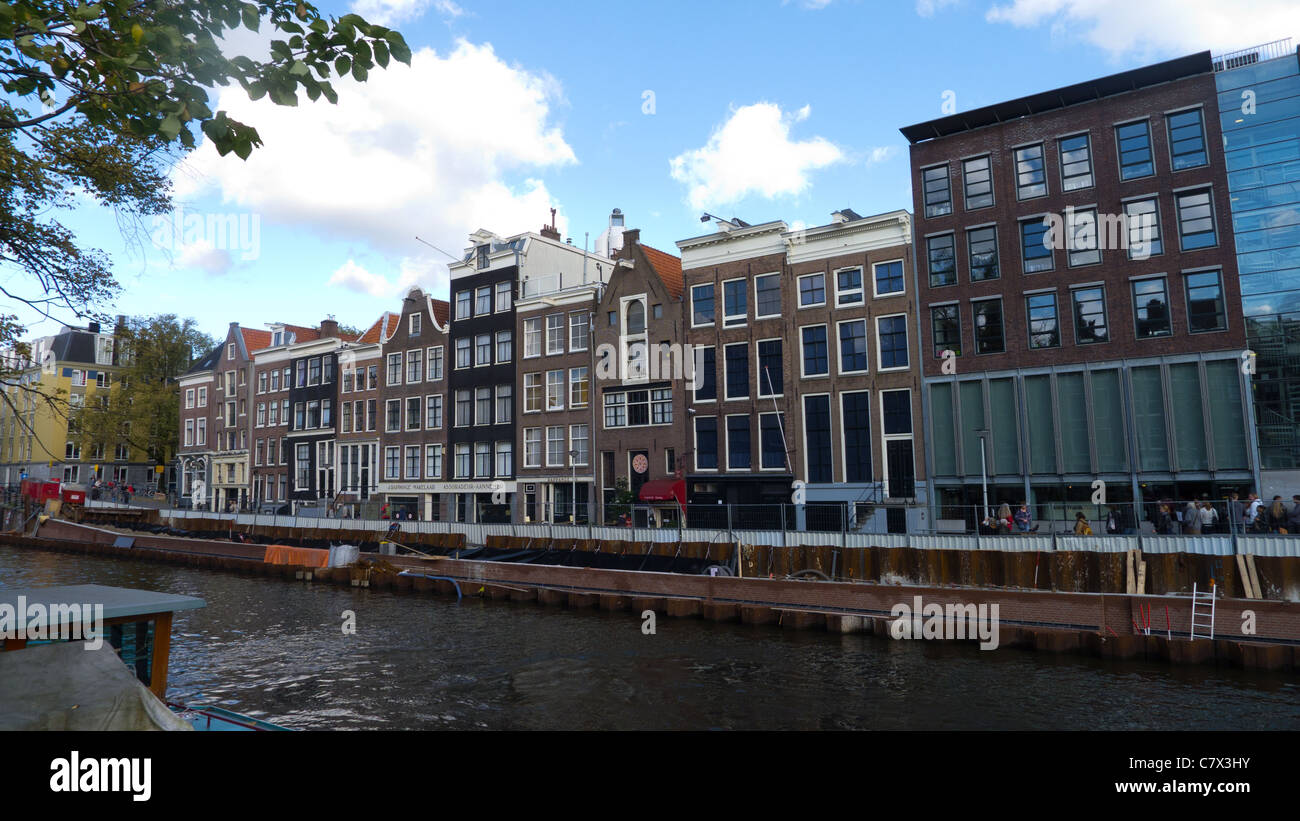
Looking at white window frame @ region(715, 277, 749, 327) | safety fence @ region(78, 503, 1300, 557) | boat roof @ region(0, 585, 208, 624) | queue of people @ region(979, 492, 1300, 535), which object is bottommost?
safety fence @ region(78, 503, 1300, 557)

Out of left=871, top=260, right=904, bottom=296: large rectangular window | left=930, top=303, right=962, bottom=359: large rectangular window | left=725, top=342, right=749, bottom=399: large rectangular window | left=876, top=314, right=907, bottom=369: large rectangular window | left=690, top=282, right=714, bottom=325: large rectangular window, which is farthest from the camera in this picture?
left=690, top=282, right=714, bottom=325: large rectangular window

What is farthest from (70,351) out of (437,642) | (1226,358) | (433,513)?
(1226,358)

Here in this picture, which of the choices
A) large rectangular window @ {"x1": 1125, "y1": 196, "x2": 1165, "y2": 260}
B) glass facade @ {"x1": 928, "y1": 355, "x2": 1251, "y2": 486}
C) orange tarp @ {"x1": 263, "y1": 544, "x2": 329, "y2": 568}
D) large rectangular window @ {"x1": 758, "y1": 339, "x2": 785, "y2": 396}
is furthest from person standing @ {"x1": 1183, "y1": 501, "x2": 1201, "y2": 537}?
orange tarp @ {"x1": 263, "y1": 544, "x2": 329, "y2": 568}

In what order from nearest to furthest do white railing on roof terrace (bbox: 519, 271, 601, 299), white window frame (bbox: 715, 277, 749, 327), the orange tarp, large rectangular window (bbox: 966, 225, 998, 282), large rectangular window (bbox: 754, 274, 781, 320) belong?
large rectangular window (bbox: 966, 225, 998, 282)
the orange tarp
large rectangular window (bbox: 754, 274, 781, 320)
white window frame (bbox: 715, 277, 749, 327)
white railing on roof terrace (bbox: 519, 271, 601, 299)

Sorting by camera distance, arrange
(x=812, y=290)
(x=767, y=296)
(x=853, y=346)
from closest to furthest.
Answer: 1. (x=853, y=346)
2. (x=812, y=290)
3. (x=767, y=296)

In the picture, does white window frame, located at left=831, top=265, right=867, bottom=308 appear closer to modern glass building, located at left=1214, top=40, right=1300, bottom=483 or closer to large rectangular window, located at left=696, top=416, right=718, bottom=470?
large rectangular window, located at left=696, top=416, right=718, bottom=470

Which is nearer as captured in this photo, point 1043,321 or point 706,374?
point 1043,321

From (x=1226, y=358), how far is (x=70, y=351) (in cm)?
11161

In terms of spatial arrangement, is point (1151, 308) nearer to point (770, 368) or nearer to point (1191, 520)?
point (1191, 520)

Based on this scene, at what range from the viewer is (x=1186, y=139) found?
33938 mm

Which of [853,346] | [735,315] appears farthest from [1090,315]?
[735,315]

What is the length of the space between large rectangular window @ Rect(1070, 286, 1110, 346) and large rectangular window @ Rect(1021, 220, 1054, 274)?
2064 mm

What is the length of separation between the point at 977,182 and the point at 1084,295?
7814 millimetres

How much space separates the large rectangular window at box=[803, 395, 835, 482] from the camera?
133 ft
